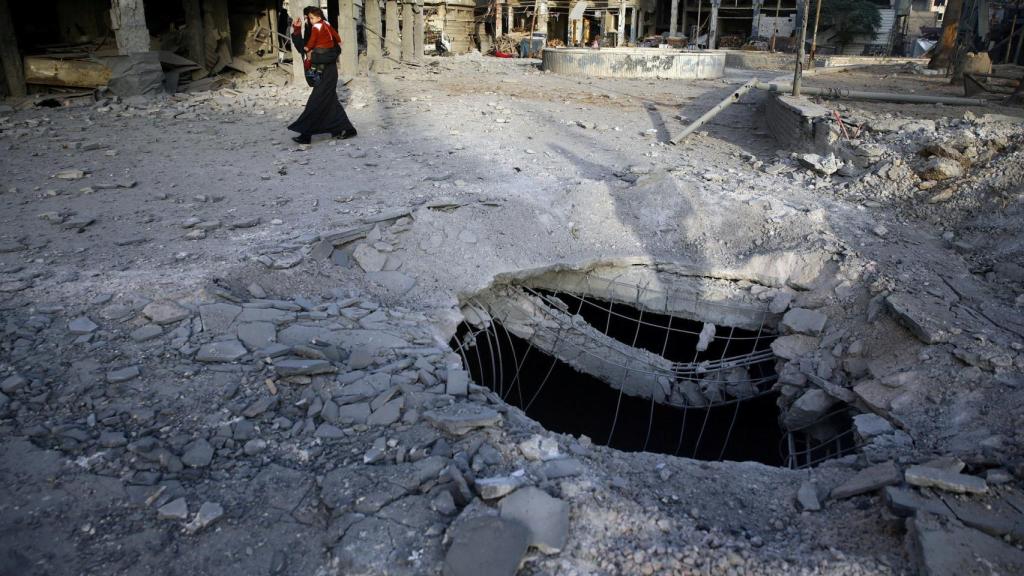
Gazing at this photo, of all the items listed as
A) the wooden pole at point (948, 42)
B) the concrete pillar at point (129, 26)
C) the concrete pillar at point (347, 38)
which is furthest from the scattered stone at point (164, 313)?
the wooden pole at point (948, 42)

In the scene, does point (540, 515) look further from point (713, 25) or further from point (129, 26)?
point (713, 25)

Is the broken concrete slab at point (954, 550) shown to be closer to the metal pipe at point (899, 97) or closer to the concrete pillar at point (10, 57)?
the metal pipe at point (899, 97)

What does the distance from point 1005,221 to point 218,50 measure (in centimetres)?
1387

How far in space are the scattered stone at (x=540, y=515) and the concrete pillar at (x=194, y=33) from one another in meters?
12.9

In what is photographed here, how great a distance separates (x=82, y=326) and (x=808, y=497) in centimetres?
381

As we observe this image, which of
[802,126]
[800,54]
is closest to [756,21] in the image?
[800,54]

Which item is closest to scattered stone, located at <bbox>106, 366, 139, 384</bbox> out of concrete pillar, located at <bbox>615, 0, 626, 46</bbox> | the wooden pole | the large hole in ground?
the large hole in ground

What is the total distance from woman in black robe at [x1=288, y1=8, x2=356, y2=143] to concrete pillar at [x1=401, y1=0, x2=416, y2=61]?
377 inches

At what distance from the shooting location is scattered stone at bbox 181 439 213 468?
2.76 m

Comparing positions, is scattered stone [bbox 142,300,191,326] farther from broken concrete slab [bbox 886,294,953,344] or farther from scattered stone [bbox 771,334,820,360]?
broken concrete slab [bbox 886,294,953,344]

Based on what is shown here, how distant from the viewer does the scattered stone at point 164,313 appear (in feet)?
12.0

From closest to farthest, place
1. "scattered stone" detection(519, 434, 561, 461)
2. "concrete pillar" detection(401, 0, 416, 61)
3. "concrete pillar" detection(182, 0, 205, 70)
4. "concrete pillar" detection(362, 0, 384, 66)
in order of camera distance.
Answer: "scattered stone" detection(519, 434, 561, 461), "concrete pillar" detection(182, 0, 205, 70), "concrete pillar" detection(362, 0, 384, 66), "concrete pillar" detection(401, 0, 416, 61)

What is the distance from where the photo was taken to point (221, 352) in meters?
3.43

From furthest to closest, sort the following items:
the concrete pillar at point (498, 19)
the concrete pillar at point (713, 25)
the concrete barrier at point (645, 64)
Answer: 1. the concrete pillar at point (498, 19)
2. the concrete pillar at point (713, 25)
3. the concrete barrier at point (645, 64)
